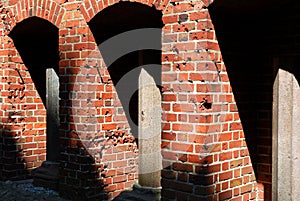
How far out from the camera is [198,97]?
331 centimetres

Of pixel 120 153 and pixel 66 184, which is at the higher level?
pixel 120 153

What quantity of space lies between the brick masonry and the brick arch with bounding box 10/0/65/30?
0.01 meters

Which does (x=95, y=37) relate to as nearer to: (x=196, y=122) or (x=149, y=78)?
(x=149, y=78)

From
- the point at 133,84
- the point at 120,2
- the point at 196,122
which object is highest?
the point at 120,2

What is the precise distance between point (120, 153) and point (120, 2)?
5.64 ft

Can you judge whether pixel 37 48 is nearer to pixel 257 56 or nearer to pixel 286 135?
pixel 257 56

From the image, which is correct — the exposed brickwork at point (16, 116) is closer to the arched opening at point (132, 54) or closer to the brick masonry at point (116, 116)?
the brick masonry at point (116, 116)

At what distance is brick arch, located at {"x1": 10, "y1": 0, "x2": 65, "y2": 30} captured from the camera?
4648 millimetres

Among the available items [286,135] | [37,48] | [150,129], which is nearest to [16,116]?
[37,48]

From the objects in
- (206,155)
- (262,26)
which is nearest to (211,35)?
(262,26)

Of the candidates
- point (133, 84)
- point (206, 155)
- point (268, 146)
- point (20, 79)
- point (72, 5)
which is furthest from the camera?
point (20, 79)

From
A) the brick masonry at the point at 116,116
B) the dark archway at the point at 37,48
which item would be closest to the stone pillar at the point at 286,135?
the brick masonry at the point at 116,116

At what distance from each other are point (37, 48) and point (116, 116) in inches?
75.9

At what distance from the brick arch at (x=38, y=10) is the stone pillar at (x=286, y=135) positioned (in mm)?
2499
